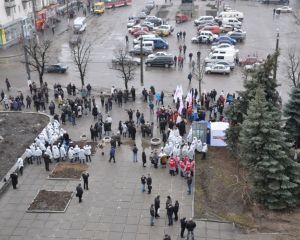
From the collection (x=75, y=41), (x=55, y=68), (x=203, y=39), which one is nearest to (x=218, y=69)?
(x=203, y=39)

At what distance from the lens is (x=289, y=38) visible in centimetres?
5681

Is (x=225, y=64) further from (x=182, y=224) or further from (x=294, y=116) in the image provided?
(x=182, y=224)

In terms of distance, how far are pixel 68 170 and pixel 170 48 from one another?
97.4ft

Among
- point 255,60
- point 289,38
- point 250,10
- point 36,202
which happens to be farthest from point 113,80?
point 250,10

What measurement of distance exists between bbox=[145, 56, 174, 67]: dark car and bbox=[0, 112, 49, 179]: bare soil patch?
14.7m

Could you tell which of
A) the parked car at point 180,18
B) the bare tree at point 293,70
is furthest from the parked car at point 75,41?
the bare tree at point 293,70

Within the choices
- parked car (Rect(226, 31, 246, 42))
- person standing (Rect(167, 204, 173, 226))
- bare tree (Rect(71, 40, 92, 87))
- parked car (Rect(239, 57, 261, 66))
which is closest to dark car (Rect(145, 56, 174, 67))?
bare tree (Rect(71, 40, 92, 87))

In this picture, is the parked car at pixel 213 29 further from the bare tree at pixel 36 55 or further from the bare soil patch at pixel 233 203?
the bare soil patch at pixel 233 203

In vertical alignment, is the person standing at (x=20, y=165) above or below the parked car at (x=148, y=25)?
below

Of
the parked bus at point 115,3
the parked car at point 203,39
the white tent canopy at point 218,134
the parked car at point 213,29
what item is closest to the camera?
the white tent canopy at point 218,134

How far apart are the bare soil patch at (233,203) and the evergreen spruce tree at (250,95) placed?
1440mm

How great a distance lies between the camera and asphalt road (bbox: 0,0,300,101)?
4172 centimetres

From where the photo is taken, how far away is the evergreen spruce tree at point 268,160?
869 inches

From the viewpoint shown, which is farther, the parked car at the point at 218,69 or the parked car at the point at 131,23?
the parked car at the point at 131,23
